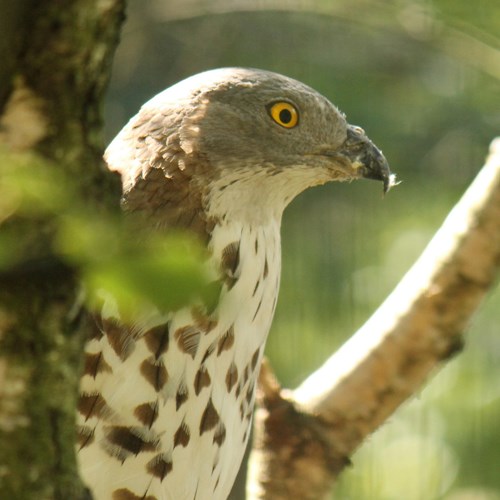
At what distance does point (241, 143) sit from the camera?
3787 mm

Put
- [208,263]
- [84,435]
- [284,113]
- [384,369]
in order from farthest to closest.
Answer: [384,369]
[284,113]
[84,435]
[208,263]

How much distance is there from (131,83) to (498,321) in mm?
2981

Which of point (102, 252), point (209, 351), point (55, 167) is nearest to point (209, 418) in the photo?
point (209, 351)

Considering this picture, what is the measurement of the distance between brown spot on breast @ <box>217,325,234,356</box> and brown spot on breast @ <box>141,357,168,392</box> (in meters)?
0.22

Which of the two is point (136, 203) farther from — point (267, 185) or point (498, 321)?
point (498, 321)

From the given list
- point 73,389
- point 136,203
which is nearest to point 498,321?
point 136,203

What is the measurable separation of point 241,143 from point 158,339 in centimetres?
78

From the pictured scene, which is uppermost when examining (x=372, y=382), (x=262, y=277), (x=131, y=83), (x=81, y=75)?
(x=81, y=75)

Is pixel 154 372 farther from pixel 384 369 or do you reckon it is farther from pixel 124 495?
pixel 384 369

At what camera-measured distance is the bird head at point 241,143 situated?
11.8 ft

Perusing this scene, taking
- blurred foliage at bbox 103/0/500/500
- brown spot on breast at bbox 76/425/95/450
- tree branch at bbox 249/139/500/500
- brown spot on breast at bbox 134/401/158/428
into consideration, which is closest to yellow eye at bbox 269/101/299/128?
tree branch at bbox 249/139/500/500

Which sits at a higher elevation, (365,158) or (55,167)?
(55,167)

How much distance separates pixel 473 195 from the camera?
4.18m

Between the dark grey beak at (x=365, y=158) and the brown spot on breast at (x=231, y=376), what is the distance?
826 millimetres
